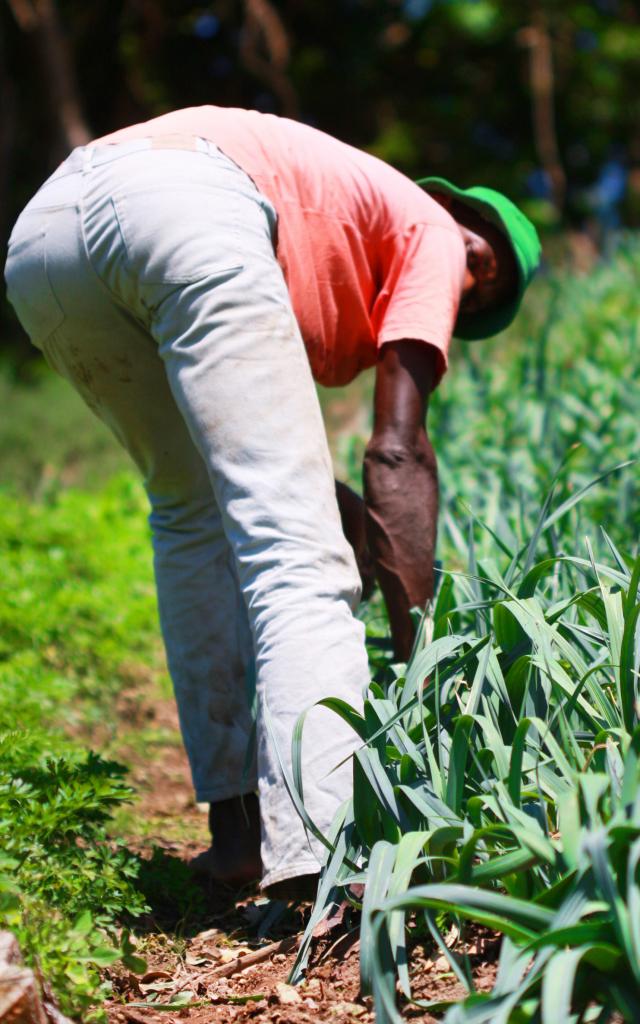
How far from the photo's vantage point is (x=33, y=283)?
2172mm

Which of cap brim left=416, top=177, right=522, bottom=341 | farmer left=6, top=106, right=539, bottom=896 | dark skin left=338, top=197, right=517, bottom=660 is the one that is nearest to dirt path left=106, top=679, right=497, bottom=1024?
farmer left=6, top=106, right=539, bottom=896

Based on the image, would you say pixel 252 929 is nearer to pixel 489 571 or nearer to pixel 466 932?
pixel 466 932

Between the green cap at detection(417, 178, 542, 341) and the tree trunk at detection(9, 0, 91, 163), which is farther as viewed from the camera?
the tree trunk at detection(9, 0, 91, 163)

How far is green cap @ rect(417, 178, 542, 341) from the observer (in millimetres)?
2500

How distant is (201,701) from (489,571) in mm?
674

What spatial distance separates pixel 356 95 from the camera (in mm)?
12406

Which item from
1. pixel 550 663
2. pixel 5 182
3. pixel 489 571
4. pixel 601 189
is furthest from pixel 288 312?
pixel 601 189

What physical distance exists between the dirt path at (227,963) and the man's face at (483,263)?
130cm

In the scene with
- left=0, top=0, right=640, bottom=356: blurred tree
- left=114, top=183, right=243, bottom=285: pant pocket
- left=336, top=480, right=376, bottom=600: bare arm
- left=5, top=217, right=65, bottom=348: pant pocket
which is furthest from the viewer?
left=0, top=0, right=640, bottom=356: blurred tree

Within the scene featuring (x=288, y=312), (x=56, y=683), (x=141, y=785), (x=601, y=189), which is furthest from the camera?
(x=601, y=189)

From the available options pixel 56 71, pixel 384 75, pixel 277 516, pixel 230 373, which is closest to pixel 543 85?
pixel 384 75

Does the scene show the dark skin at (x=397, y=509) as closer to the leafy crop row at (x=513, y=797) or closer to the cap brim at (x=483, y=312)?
the leafy crop row at (x=513, y=797)

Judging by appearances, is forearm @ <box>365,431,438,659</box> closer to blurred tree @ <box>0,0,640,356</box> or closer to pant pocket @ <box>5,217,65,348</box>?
pant pocket @ <box>5,217,65,348</box>

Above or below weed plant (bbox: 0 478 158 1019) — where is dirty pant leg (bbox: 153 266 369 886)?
Answer: above
